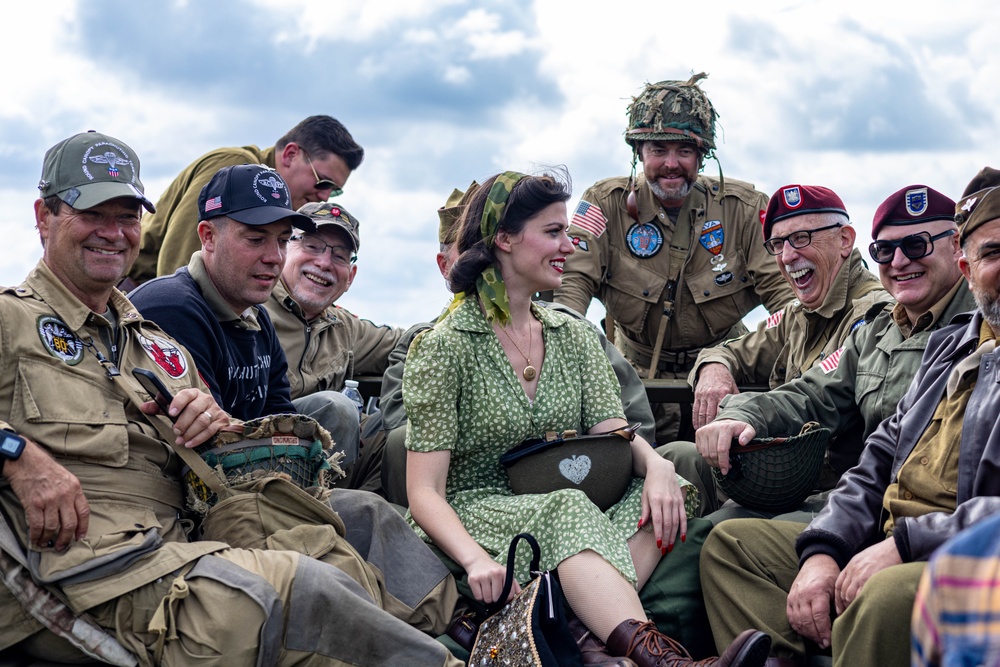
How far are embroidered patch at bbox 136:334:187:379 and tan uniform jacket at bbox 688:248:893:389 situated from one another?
8.37 ft

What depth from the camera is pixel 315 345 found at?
17.8ft

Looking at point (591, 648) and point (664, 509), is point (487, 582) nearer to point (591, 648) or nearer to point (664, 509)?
point (591, 648)

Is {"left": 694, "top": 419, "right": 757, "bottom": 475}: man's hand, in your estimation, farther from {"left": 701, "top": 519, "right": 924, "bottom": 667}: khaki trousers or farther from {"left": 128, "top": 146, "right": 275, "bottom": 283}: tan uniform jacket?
{"left": 128, "top": 146, "right": 275, "bottom": 283}: tan uniform jacket

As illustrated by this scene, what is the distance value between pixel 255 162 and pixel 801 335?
322 centimetres

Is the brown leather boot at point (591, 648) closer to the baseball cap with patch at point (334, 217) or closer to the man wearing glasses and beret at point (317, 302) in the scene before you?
the man wearing glasses and beret at point (317, 302)

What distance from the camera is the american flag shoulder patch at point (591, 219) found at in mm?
6809

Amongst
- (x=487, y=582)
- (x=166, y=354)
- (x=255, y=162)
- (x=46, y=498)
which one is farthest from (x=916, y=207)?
(x=255, y=162)

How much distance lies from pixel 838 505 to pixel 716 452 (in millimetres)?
606

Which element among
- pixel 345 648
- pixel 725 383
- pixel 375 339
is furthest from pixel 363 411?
pixel 345 648

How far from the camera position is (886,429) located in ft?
12.3

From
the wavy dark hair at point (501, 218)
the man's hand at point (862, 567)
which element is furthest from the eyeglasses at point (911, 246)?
the man's hand at point (862, 567)

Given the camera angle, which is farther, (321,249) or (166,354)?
(321,249)

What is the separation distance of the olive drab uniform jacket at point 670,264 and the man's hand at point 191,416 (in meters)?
3.42

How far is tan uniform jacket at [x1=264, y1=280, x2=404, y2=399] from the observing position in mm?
5312
